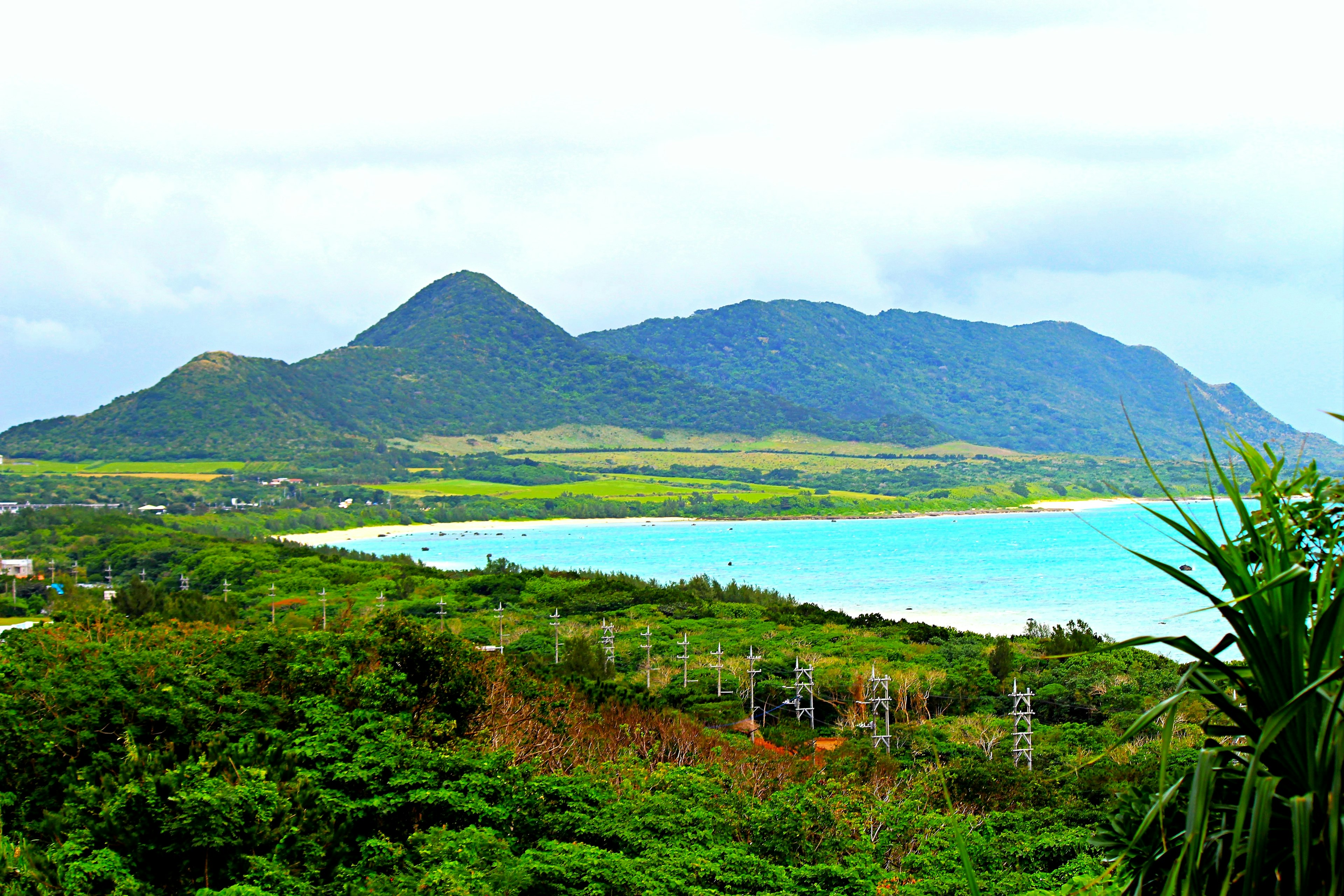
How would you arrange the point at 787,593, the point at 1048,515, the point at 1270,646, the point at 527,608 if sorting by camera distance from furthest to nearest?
the point at 1048,515 → the point at 787,593 → the point at 527,608 → the point at 1270,646

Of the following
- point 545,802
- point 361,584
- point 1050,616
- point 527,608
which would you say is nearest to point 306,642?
point 545,802

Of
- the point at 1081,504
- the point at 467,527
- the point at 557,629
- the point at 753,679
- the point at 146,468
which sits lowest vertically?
the point at 467,527

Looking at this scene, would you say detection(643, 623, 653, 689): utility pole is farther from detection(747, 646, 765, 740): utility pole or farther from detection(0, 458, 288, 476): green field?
detection(0, 458, 288, 476): green field

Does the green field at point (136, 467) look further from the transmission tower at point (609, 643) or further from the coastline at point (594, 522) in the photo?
the transmission tower at point (609, 643)

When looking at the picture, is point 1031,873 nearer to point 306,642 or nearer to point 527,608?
point 306,642

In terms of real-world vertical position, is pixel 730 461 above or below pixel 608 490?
above

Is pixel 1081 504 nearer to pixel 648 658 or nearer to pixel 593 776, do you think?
pixel 648 658

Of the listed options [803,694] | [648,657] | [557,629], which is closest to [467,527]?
[557,629]
